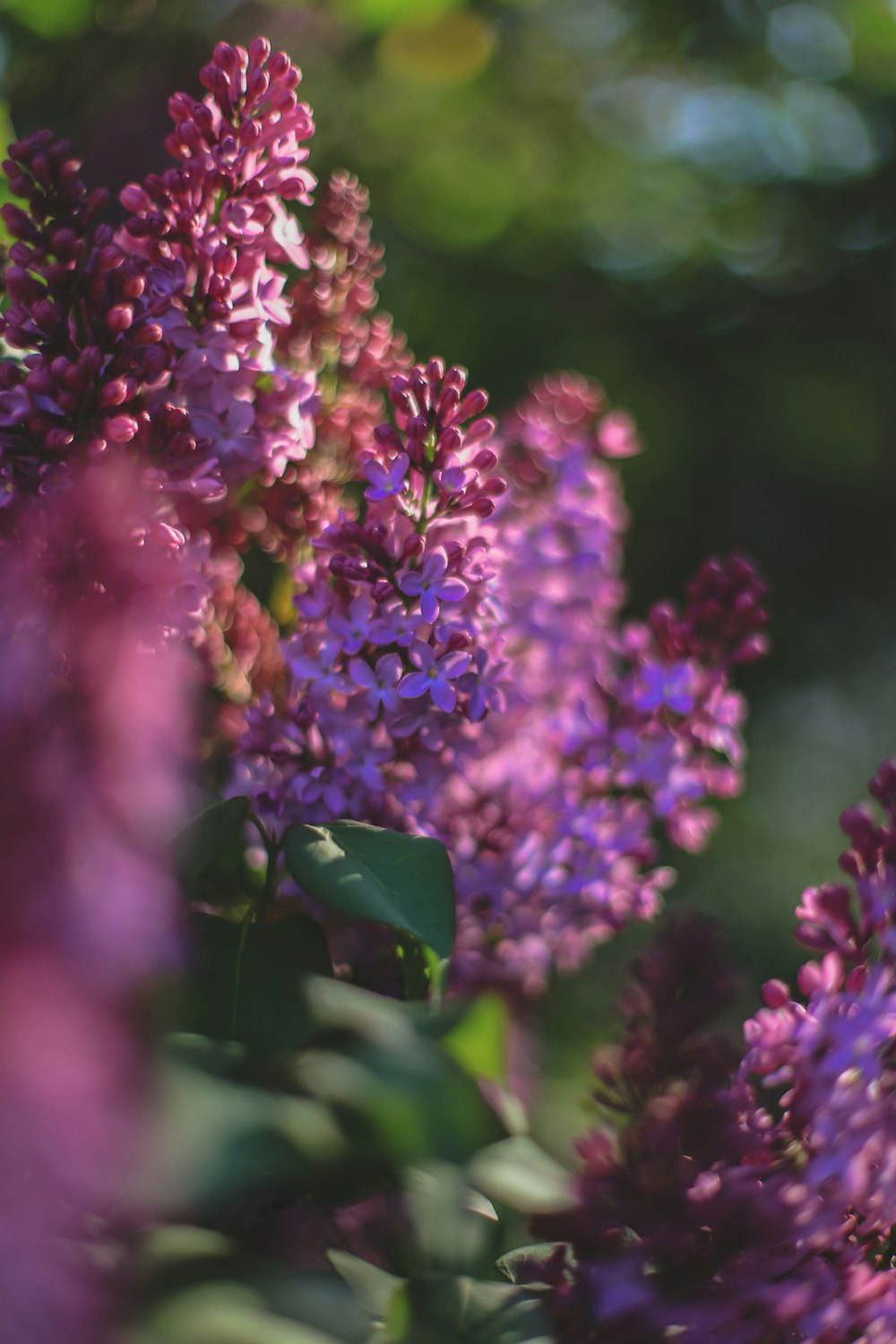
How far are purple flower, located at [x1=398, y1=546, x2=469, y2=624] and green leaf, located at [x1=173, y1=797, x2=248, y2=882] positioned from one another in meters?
0.08

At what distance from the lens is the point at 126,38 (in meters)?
0.76

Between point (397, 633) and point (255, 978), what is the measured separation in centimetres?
11

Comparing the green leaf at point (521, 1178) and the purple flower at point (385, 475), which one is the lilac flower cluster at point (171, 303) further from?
the green leaf at point (521, 1178)

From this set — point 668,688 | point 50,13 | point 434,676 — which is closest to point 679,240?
point 50,13

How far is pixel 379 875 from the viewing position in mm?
312

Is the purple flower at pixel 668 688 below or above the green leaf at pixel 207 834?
above

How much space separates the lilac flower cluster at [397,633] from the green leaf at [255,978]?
0.21 ft

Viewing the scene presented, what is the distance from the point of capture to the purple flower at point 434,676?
1.17 feet

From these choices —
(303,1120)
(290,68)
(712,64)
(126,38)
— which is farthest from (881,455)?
(303,1120)

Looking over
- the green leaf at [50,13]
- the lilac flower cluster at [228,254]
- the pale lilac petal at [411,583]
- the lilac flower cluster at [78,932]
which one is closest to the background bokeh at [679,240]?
the green leaf at [50,13]

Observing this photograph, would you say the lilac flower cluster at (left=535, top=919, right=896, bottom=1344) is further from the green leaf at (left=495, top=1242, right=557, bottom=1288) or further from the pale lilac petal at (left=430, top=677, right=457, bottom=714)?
the pale lilac petal at (left=430, top=677, right=457, bottom=714)

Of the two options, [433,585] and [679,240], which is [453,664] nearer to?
[433,585]

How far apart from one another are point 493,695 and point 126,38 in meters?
0.59

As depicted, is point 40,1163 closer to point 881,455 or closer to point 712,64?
point 712,64
